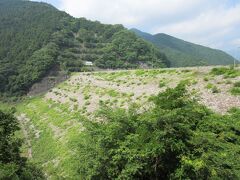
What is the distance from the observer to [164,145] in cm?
1814

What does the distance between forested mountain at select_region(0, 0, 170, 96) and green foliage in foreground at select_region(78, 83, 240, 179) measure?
80.8m

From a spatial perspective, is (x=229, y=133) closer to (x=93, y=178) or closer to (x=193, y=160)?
(x=193, y=160)

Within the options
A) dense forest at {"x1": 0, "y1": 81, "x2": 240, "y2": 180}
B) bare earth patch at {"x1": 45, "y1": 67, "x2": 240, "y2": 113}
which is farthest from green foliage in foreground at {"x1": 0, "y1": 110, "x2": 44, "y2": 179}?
bare earth patch at {"x1": 45, "y1": 67, "x2": 240, "y2": 113}

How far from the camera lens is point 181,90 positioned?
2062 cm

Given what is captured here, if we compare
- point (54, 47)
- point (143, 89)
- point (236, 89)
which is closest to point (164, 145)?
point (236, 89)

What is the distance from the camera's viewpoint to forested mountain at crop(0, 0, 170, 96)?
4055 inches

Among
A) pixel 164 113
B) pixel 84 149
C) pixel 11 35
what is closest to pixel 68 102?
pixel 84 149

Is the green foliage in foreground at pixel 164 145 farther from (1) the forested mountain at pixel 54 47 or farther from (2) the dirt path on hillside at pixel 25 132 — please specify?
(1) the forested mountain at pixel 54 47

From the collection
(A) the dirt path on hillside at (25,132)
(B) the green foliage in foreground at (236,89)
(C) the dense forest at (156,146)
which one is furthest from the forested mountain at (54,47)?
(C) the dense forest at (156,146)

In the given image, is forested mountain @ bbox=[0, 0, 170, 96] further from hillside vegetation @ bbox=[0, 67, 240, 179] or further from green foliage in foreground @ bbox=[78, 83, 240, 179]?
green foliage in foreground @ bbox=[78, 83, 240, 179]

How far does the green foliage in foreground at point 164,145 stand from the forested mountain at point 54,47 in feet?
265

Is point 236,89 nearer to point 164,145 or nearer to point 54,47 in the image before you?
point 164,145

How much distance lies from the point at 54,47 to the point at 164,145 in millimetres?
104157

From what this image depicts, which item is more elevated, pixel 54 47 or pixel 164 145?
pixel 54 47
